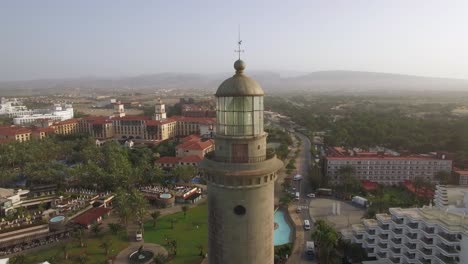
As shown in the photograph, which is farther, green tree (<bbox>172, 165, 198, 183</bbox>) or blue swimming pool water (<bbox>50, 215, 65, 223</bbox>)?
green tree (<bbox>172, 165, 198, 183</bbox>)

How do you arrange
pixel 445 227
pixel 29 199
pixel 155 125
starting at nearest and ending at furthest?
1. pixel 445 227
2. pixel 29 199
3. pixel 155 125

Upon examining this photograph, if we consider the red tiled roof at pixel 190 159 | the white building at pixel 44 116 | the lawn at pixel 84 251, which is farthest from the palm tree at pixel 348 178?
the white building at pixel 44 116

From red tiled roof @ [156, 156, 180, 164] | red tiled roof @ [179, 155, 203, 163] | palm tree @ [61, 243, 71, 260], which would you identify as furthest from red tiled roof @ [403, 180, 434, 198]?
palm tree @ [61, 243, 71, 260]

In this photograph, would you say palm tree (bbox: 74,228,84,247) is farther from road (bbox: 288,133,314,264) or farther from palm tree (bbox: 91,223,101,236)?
road (bbox: 288,133,314,264)

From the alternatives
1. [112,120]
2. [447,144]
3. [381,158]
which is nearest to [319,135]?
[447,144]

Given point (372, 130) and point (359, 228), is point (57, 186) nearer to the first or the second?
point (359, 228)

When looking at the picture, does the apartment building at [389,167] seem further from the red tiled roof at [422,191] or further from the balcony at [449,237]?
the balcony at [449,237]

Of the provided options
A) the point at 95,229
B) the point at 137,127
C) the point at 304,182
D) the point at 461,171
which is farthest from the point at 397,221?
the point at 137,127
